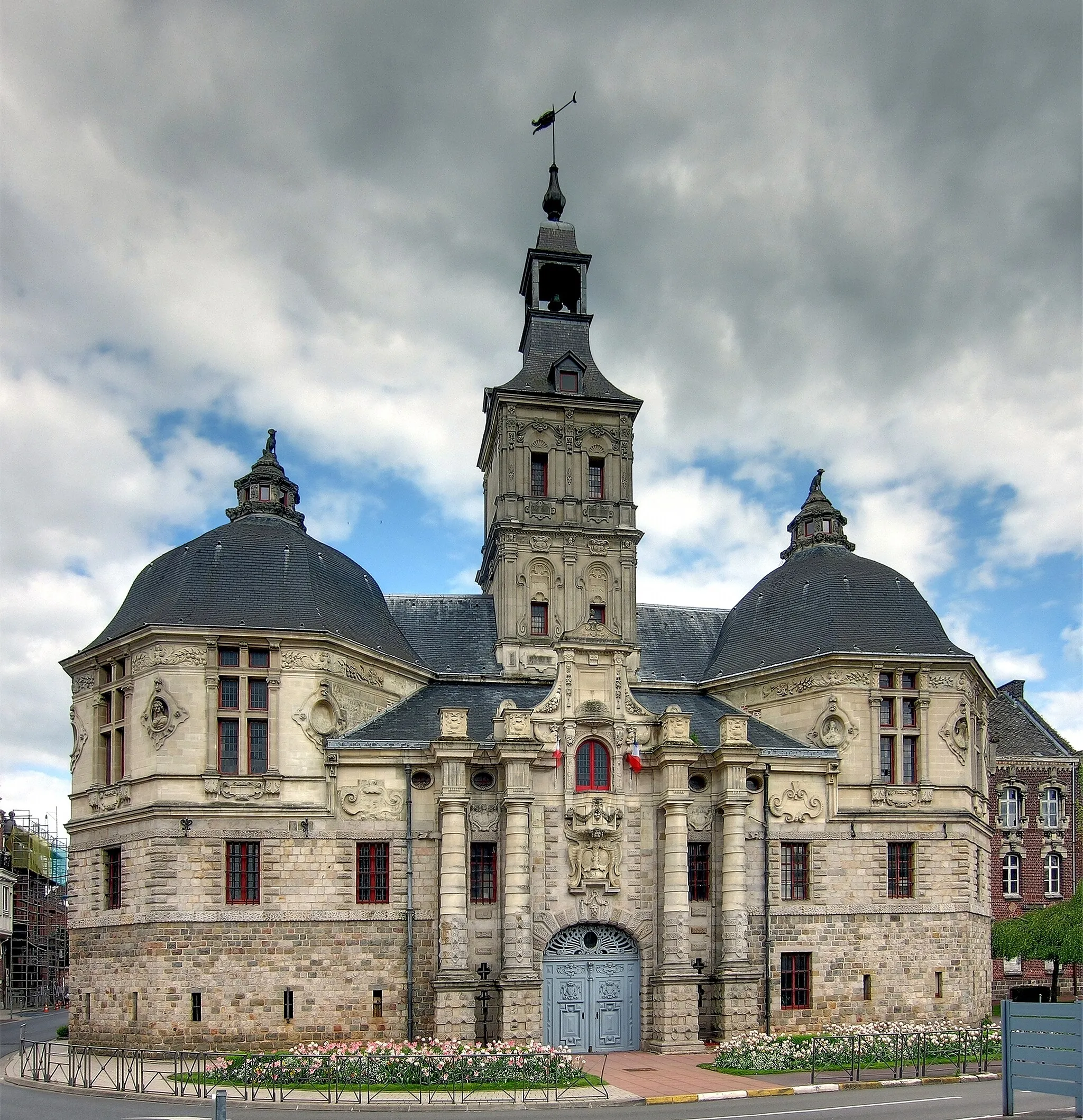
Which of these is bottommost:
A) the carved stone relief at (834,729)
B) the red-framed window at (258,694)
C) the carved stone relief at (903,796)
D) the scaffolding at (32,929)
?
the scaffolding at (32,929)

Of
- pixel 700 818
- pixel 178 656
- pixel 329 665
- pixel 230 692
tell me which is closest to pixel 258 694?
pixel 230 692

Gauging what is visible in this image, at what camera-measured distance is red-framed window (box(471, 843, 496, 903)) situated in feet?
129

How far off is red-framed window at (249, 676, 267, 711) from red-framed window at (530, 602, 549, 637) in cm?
1228

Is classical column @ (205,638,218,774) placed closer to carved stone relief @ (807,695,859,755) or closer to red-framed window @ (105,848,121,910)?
red-framed window @ (105,848,121,910)

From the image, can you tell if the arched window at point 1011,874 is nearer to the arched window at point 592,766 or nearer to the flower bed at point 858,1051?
the flower bed at point 858,1051

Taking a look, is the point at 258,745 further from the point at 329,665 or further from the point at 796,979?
the point at 796,979

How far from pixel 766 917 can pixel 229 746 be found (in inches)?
755

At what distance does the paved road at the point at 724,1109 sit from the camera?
2517 cm

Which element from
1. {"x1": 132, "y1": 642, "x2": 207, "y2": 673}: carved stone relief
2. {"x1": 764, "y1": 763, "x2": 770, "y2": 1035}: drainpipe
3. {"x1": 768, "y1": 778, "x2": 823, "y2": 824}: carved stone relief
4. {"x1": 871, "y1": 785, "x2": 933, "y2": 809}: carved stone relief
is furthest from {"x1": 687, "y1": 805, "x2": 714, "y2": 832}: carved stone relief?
{"x1": 132, "y1": 642, "x2": 207, "y2": 673}: carved stone relief

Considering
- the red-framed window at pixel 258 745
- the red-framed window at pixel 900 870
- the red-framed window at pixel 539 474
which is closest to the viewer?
the red-framed window at pixel 258 745

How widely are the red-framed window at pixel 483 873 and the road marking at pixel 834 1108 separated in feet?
47.9

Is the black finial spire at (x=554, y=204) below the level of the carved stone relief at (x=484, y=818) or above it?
above

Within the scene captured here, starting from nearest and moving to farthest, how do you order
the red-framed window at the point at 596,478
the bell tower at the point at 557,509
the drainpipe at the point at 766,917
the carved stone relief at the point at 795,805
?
the drainpipe at the point at 766,917
the carved stone relief at the point at 795,805
the bell tower at the point at 557,509
the red-framed window at the point at 596,478

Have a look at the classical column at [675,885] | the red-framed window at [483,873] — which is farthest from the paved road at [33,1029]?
the classical column at [675,885]
